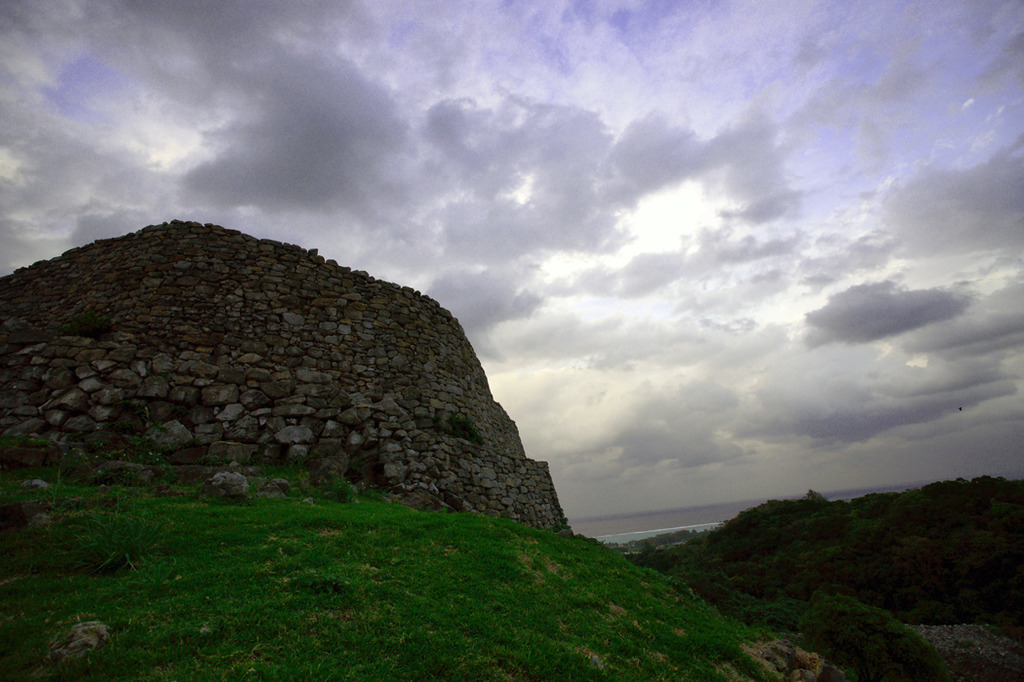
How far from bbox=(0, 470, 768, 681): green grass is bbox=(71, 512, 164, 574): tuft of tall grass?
2 centimetres

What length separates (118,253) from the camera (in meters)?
13.6

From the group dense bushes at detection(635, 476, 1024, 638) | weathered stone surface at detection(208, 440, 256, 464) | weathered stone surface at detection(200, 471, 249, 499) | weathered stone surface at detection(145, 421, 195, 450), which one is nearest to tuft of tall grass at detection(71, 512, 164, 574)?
weathered stone surface at detection(200, 471, 249, 499)

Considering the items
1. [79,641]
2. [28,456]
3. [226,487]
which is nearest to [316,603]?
[79,641]

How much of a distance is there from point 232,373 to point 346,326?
11.3 feet

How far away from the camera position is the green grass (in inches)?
150

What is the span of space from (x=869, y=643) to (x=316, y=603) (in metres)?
16.8

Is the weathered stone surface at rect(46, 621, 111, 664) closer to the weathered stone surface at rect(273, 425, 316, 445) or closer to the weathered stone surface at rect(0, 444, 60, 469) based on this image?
the weathered stone surface at rect(0, 444, 60, 469)

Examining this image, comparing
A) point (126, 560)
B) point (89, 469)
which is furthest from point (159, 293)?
point (126, 560)

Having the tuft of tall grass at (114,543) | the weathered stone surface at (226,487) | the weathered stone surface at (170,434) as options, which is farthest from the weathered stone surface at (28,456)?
the tuft of tall grass at (114,543)

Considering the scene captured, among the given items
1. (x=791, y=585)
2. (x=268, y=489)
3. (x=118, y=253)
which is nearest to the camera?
(x=268, y=489)

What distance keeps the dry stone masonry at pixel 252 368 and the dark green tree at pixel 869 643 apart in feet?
29.3

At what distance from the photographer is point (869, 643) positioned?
13.7 m

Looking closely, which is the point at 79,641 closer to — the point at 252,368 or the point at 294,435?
the point at 294,435

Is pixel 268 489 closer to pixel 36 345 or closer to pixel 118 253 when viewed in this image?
pixel 36 345
